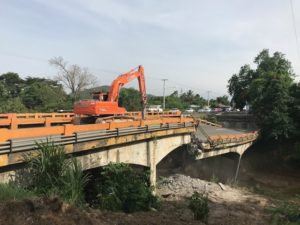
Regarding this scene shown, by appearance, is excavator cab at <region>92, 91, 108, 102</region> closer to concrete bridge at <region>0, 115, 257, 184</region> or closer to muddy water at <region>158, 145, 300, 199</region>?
concrete bridge at <region>0, 115, 257, 184</region>

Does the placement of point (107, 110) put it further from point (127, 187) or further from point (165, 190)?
point (127, 187)

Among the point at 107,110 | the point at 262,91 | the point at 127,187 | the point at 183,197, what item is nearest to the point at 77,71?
the point at 262,91

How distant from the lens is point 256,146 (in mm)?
42438

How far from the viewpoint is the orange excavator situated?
22.2m

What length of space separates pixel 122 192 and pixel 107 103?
38.3 ft

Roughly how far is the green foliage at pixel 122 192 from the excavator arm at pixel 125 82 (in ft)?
37.6

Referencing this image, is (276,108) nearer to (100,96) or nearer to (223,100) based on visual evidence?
(100,96)

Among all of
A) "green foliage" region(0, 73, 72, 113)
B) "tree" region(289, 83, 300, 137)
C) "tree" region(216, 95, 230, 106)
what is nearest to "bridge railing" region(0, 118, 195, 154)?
"tree" region(289, 83, 300, 137)

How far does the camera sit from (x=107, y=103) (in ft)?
75.6

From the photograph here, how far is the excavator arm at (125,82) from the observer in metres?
25.0

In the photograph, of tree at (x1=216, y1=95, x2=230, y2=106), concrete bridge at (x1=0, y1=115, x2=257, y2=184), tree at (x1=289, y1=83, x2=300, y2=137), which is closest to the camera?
concrete bridge at (x1=0, y1=115, x2=257, y2=184)

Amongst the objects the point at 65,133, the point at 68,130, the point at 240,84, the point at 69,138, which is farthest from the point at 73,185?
the point at 240,84

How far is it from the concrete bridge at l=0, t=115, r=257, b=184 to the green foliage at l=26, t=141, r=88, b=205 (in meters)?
0.41

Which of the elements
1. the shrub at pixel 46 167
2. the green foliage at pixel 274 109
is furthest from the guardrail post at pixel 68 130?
the green foliage at pixel 274 109
